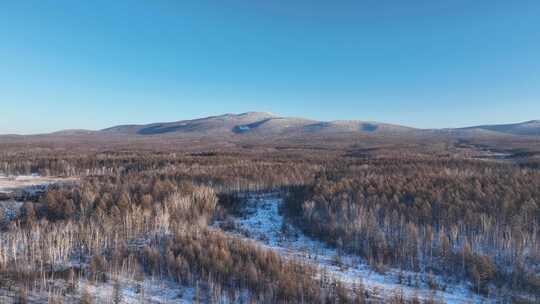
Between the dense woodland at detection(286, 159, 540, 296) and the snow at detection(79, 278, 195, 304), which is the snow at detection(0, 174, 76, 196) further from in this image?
the dense woodland at detection(286, 159, 540, 296)


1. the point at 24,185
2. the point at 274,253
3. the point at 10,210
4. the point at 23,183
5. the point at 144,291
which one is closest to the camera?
the point at 144,291

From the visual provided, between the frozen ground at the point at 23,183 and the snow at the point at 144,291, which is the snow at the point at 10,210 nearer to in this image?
the frozen ground at the point at 23,183

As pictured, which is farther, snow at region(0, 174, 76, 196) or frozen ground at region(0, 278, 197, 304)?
snow at region(0, 174, 76, 196)

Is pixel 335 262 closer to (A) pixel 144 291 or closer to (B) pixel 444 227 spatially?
(B) pixel 444 227

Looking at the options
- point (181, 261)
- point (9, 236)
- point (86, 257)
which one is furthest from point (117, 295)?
point (9, 236)

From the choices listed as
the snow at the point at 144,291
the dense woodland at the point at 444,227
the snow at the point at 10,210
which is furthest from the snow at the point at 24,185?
the dense woodland at the point at 444,227

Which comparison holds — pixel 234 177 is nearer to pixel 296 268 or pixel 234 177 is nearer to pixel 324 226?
pixel 324 226

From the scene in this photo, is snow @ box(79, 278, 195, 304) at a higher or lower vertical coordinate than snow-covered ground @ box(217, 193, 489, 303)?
higher

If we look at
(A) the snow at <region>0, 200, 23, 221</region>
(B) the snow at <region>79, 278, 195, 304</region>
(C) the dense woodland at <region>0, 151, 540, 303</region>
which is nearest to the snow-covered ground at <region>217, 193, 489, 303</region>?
(C) the dense woodland at <region>0, 151, 540, 303</region>

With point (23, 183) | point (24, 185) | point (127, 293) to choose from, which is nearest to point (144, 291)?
point (127, 293)

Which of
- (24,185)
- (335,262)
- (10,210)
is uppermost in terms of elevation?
(24,185)
